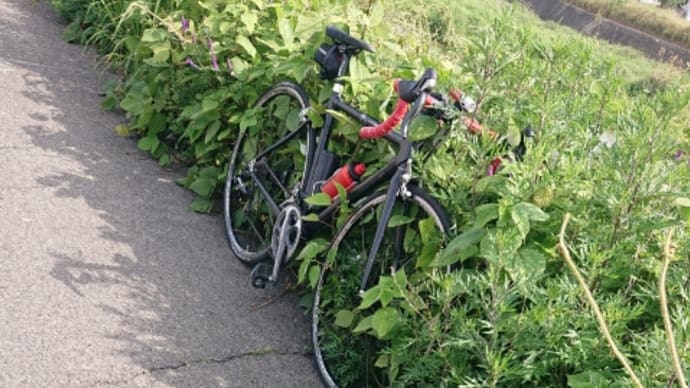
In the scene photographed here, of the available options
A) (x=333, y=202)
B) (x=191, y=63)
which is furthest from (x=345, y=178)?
(x=191, y=63)

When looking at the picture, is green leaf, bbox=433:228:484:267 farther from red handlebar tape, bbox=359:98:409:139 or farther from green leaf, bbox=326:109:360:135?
green leaf, bbox=326:109:360:135

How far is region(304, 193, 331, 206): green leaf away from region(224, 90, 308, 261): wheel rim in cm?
50

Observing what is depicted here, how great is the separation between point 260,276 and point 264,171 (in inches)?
29.9

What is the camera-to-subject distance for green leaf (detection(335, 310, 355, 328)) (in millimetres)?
3439

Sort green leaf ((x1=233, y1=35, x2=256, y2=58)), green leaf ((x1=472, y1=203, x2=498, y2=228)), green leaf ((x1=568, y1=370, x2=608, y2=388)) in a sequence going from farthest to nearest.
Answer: green leaf ((x1=233, y1=35, x2=256, y2=58)) → green leaf ((x1=472, y1=203, x2=498, y2=228)) → green leaf ((x1=568, y1=370, x2=608, y2=388))

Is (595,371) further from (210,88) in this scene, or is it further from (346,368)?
(210,88)

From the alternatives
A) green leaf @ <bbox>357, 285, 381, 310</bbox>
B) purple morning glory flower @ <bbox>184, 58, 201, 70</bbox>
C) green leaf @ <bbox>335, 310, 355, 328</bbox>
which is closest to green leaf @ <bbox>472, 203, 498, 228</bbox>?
green leaf @ <bbox>357, 285, 381, 310</bbox>

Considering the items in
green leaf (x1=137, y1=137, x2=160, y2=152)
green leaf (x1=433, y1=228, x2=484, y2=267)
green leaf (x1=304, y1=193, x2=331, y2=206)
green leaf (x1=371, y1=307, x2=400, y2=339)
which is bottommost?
green leaf (x1=137, y1=137, x2=160, y2=152)

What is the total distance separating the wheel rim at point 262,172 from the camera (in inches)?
169

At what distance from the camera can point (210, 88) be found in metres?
5.08

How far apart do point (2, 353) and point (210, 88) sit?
2.41 metres

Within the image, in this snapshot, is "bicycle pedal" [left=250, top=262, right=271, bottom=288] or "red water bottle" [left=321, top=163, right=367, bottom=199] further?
"bicycle pedal" [left=250, top=262, right=271, bottom=288]

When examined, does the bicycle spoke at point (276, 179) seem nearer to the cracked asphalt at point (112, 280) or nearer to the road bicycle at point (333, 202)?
the road bicycle at point (333, 202)

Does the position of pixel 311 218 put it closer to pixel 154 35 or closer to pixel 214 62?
pixel 214 62
